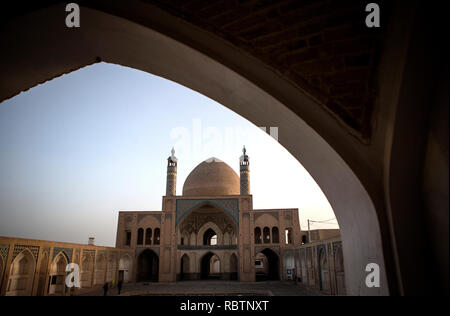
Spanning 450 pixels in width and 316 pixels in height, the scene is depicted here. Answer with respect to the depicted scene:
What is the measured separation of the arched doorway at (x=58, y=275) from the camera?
11922mm

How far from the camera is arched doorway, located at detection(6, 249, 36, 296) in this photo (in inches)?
385

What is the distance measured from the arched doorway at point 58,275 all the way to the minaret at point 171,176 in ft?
30.4

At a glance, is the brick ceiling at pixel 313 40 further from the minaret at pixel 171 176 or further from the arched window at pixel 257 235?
the arched window at pixel 257 235

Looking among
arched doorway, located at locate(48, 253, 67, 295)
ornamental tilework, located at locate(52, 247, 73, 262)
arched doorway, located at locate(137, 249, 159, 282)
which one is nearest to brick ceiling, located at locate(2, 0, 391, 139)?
ornamental tilework, located at locate(52, 247, 73, 262)

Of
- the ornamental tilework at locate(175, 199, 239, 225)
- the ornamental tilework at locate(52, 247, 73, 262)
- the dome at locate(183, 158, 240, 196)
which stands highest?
the dome at locate(183, 158, 240, 196)

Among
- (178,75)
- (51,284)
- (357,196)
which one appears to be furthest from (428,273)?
(51,284)

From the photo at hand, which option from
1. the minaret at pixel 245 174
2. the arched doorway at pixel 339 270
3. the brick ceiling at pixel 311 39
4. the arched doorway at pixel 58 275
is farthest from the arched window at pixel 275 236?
the brick ceiling at pixel 311 39

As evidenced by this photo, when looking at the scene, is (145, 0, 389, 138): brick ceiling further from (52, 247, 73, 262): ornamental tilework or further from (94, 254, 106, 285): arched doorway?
(94, 254, 106, 285): arched doorway

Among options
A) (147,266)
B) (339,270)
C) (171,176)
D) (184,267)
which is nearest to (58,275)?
(147,266)

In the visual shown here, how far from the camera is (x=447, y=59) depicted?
1295 mm

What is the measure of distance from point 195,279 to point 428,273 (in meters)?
20.1

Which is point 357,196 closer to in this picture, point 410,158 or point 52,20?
point 410,158

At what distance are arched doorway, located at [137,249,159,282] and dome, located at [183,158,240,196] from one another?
4944 millimetres

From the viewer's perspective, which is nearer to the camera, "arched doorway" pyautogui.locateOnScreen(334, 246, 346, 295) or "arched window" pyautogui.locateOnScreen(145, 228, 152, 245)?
"arched doorway" pyautogui.locateOnScreen(334, 246, 346, 295)
